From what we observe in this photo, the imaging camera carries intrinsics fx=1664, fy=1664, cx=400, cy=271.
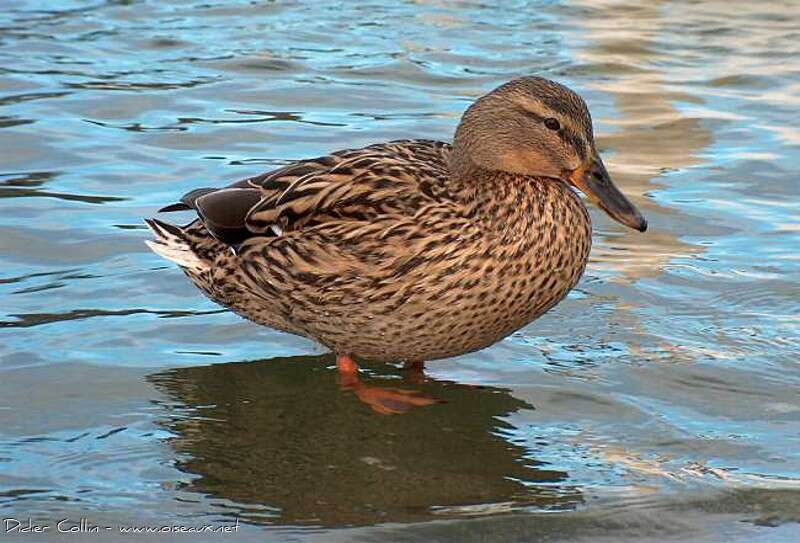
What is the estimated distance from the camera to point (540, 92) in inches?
242

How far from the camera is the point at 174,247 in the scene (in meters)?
6.63

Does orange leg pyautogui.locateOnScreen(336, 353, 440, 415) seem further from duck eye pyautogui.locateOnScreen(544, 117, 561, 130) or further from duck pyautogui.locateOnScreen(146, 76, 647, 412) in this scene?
duck eye pyautogui.locateOnScreen(544, 117, 561, 130)

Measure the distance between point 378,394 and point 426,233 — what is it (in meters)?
0.66

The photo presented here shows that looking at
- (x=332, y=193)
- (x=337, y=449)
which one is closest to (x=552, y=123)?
(x=332, y=193)

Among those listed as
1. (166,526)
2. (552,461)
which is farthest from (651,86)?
(166,526)

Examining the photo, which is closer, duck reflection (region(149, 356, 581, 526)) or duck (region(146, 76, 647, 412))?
duck reflection (region(149, 356, 581, 526))

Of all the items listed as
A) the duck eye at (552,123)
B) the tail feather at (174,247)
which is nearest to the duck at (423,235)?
the duck eye at (552,123)

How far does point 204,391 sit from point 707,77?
546 cm

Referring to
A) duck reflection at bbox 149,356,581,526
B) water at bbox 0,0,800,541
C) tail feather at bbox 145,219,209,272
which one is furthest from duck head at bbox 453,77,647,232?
tail feather at bbox 145,219,209,272

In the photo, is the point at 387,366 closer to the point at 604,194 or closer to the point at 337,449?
the point at 337,449

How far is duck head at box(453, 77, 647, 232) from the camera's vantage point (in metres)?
6.07

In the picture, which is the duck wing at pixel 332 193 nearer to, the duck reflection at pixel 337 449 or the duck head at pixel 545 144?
the duck head at pixel 545 144

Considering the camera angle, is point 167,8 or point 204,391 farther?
point 167,8

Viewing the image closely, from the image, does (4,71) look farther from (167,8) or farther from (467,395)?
(467,395)
